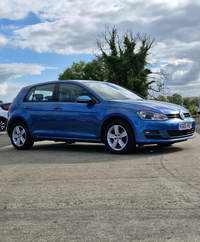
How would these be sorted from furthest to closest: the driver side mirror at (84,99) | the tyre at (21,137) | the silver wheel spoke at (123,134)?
the tyre at (21,137) < the driver side mirror at (84,99) < the silver wheel spoke at (123,134)

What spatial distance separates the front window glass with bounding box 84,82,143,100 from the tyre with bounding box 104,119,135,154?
2.38ft

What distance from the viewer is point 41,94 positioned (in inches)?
346

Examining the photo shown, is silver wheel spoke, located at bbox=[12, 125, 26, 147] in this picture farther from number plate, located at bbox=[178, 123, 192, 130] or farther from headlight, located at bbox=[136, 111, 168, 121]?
number plate, located at bbox=[178, 123, 192, 130]

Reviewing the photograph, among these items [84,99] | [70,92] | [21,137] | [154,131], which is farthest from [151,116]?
[21,137]

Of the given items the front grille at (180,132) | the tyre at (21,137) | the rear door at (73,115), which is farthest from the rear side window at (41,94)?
the front grille at (180,132)

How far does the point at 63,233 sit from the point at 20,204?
1.09 meters

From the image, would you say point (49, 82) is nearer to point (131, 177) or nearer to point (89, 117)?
point (89, 117)

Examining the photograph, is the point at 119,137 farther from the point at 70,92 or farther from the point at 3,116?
the point at 3,116

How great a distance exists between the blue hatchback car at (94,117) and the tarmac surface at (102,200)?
0.75 metres

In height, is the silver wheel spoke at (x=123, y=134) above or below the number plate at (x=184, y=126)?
below

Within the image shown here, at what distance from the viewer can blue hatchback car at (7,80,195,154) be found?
7129mm

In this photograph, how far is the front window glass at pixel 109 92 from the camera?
7.86 metres

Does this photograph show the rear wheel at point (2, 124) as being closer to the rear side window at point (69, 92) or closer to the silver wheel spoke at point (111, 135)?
the rear side window at point (69, 92)

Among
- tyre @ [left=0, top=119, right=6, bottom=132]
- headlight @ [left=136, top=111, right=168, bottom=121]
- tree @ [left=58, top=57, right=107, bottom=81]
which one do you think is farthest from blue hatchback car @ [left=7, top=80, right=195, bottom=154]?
tree @ [left=58, top=57, right=107, bottom=81]
